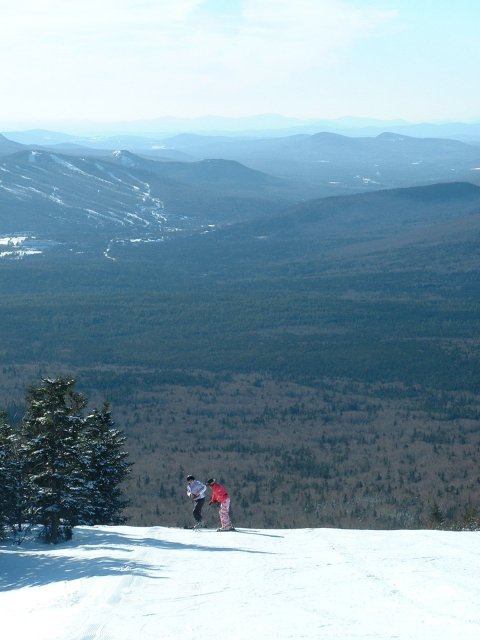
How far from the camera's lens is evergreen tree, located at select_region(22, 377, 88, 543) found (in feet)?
56.0

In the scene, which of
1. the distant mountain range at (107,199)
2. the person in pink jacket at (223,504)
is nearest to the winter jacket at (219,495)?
the person in pink jacket at (223,504)

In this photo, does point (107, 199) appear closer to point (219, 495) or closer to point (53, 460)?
point (219, 495)

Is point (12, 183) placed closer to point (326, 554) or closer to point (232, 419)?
point (232, 419)

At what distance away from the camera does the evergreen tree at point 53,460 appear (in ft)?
56.0

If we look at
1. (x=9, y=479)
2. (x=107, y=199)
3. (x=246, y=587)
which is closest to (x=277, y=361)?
(x=9, y=479)

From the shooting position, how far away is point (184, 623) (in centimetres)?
1120

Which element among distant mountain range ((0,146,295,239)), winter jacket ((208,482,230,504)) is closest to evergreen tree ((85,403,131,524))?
winter jacket ((208,482,230,504))

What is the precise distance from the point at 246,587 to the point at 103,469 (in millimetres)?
9809

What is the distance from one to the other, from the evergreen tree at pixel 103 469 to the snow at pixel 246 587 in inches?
172

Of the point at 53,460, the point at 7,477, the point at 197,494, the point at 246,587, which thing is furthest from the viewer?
the point at 197,494

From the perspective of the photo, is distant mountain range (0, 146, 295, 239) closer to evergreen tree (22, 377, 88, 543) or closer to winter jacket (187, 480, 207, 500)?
winter jacket (187, 480, 207, 500)

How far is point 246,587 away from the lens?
41.9ft

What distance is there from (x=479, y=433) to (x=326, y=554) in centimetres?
3011

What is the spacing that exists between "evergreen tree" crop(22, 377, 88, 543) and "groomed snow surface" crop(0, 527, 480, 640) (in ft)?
2.30
